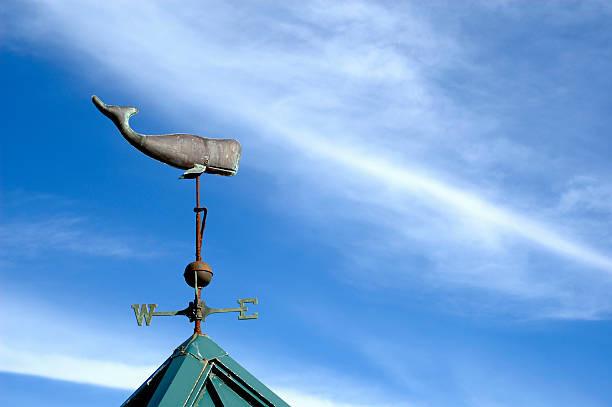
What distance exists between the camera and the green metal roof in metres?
3.66

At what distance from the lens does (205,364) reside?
3830 millimetres

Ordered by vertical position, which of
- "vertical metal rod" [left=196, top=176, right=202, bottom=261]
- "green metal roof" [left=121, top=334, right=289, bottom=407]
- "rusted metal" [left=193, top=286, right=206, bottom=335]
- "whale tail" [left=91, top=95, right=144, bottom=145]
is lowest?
"green metal roof" [left=121, top=334, right=289, bottom=407]

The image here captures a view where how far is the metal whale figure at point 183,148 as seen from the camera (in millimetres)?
4957

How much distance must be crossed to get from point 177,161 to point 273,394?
6.31 ft

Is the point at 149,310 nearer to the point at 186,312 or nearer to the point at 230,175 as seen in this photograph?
the point at 186,312

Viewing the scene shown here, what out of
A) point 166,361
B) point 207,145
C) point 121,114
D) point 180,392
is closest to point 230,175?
point 207,145

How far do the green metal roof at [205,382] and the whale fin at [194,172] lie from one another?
4.79 ft

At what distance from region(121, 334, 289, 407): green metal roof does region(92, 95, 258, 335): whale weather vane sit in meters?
0.67

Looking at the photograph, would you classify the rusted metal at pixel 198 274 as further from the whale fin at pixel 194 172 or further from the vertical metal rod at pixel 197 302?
the whale fin at pixel 194 172

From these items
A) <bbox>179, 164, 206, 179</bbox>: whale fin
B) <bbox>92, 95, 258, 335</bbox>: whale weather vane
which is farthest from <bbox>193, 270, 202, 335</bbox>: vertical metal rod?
<bbox>179, 164, 206, 179</bbox>: whale fin

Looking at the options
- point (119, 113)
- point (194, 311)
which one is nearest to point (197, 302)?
point (194, 311)

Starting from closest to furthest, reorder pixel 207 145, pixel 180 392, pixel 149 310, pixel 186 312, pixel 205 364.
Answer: pixel 180 392, pixel 205 364, pixel 186 312, pixel 149 310, pixel 207 145

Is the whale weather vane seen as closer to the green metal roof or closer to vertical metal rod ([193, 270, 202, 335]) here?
vertical metal rod ([193, 270, 202, 335])

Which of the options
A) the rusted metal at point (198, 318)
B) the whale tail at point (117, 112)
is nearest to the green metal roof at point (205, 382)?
the rusted metal at point (198, 318)
